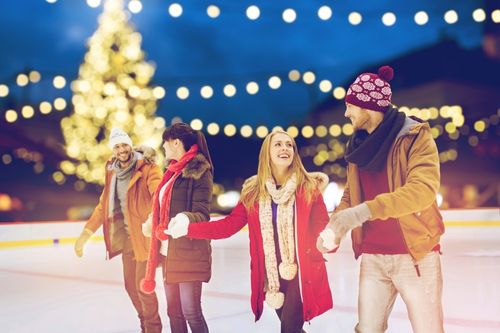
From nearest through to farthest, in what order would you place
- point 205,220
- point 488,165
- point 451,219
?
point 205,220
point 451,219
point 488,165

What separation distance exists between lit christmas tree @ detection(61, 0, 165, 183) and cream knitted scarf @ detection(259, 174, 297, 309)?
67.8ft

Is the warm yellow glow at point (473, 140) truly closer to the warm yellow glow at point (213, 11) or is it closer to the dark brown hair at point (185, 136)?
the warm yellow glow at point (213, 11)

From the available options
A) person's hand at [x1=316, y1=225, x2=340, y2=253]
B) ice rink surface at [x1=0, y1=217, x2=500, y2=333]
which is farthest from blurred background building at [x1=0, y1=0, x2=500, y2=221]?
person's hand at [x1=316, y1=225, x2=340, y2=253]

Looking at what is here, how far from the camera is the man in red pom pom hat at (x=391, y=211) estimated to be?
7.69 ft

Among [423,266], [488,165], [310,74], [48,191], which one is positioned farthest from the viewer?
[488,165]

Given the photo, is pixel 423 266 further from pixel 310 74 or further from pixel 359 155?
pixel 310 74

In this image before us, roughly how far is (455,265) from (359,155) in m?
6.50

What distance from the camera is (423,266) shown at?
2.46 meters

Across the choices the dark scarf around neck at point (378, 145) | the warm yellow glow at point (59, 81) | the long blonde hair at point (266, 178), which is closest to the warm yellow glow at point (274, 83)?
the warm yellow glow at point (59, 81)

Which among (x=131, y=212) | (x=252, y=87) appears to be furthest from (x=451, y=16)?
(x=131, y=212)

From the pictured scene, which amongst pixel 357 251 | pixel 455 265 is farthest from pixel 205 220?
pixel 455 265

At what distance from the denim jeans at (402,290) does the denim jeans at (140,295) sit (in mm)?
1623

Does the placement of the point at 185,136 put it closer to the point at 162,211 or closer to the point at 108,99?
the point at 162,211

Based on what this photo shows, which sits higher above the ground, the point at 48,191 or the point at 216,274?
the point at 48,191
